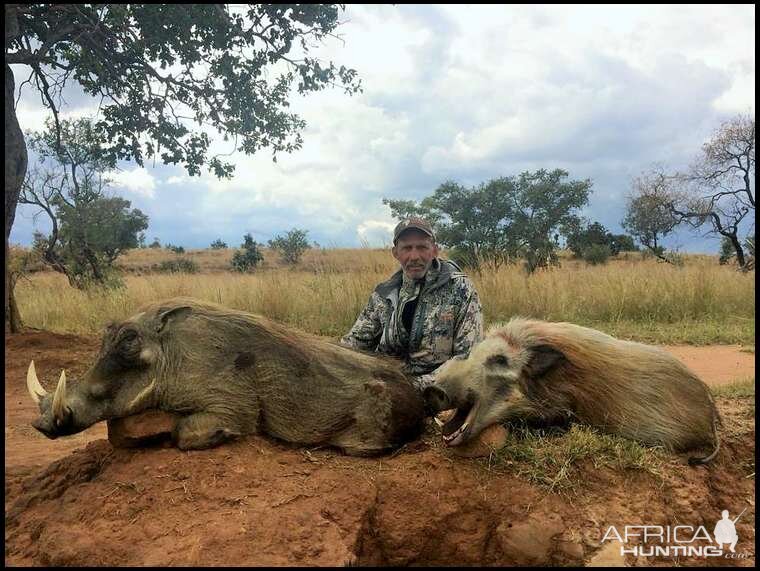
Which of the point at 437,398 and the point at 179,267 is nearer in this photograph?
the point at 437,398

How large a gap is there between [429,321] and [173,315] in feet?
5.64

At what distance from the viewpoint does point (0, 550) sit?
2400 millimetres

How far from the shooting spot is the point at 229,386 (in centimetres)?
290

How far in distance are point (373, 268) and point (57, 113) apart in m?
5.68

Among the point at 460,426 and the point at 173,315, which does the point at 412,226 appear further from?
the point at 173,315

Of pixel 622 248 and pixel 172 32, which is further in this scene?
pixel 622 248

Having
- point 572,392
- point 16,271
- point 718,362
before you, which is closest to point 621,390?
point 572,392

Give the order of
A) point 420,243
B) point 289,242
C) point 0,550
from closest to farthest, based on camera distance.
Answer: point 0,550 → point 420,243 → point 289,242

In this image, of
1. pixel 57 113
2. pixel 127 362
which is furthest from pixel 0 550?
pixel 57 113

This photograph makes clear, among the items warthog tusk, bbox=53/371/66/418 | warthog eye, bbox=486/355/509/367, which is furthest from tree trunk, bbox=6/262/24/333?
warthog eye, bbox=486/355/509/367

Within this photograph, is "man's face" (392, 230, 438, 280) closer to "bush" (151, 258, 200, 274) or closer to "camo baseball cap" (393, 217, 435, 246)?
"camo baseball cap" (393, 217, 435, 246)

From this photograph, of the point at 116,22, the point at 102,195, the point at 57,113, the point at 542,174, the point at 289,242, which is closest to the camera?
the point at 116,22

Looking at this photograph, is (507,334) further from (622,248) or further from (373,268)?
(622,248)

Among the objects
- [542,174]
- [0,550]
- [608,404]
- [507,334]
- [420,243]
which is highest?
[542,174]
